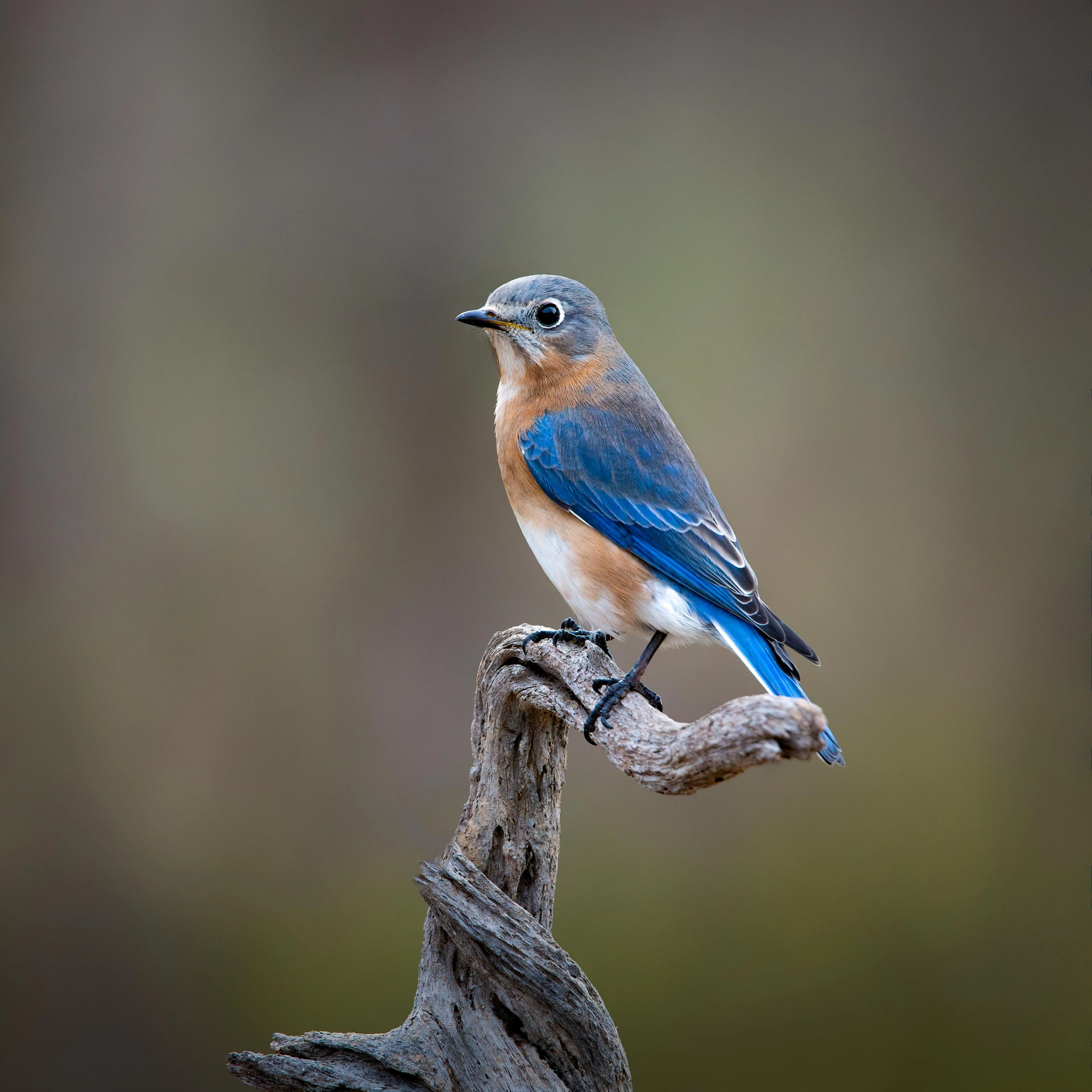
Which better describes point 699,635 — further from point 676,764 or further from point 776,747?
point 776,747

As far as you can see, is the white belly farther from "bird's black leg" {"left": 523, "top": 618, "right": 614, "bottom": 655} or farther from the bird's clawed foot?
the bird's clawed foot

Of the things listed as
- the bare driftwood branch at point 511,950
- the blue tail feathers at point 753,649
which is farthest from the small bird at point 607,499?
the bare driftwood branch at point 511,950

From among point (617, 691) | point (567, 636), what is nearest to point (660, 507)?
point (567, 636)

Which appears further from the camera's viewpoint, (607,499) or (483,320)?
(483,320)

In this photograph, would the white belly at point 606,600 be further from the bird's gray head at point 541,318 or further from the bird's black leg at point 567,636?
the bird's gray head at point 541,318

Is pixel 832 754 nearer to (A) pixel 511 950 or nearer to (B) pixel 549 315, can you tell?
(A) pixel 511 950

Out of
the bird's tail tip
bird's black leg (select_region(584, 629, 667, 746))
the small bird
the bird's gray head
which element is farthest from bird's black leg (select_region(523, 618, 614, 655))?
the bird's gray head
